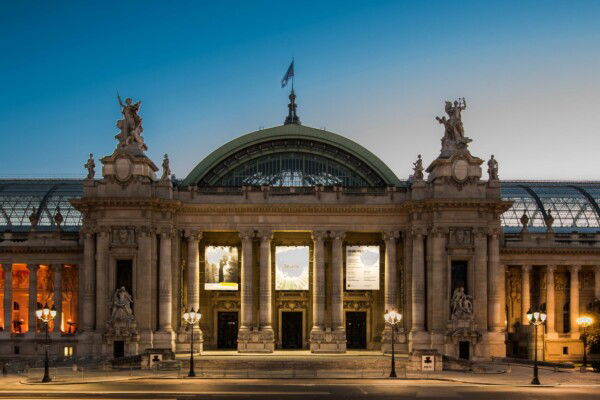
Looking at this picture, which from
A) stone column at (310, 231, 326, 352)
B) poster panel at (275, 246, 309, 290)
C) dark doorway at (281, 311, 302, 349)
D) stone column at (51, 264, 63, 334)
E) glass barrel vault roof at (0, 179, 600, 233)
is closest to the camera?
stone column at (310, 231, 326, 352)

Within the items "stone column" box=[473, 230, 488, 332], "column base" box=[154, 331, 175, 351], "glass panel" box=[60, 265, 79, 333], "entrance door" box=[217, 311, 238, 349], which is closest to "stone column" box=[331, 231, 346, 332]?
"entrance door" box=[217, 311, 238, 349]

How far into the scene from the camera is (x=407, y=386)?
212ft

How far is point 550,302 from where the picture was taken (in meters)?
99.2

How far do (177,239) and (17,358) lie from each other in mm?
18799

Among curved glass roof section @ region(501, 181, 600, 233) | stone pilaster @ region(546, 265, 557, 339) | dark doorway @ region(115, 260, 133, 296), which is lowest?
stone pilaster @ region(546, 265, 557, 339)

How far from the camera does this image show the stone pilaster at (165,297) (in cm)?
9012

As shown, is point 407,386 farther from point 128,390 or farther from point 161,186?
point 161,186

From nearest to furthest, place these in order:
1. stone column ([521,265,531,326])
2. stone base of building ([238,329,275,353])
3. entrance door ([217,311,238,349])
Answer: stone base of building ([238,329,275,353]) → entrance door ([217,311,238,349]) → stone column ([521,265,531,326])

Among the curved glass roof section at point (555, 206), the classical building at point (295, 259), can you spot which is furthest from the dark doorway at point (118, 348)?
the curved glass roof section at point (555, 206)

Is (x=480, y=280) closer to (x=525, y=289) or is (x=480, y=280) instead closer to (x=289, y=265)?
(x=525, y=289)

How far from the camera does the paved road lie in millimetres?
56406

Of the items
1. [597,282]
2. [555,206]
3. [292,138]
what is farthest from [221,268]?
[555,206]

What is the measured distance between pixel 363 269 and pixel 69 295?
102 ft

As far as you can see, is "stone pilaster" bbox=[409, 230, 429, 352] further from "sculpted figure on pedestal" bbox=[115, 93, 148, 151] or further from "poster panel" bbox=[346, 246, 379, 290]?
"sculpted figure on pedestal" bbox=[115, 93, 148, 151]
